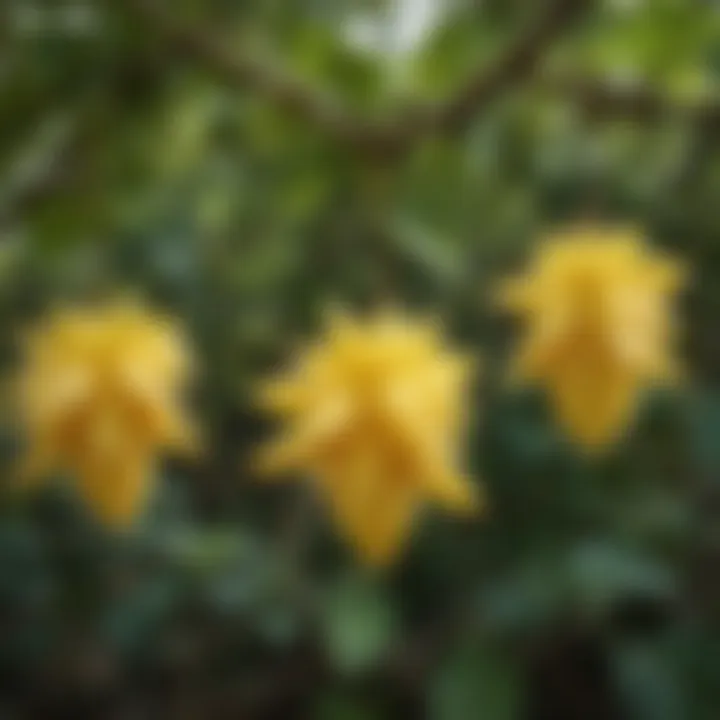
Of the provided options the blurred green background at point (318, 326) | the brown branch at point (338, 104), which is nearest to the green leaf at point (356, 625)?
the blurred green background at point (318, 326)

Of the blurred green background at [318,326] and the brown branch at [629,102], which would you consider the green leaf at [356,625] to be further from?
the brown branch at [629,102]

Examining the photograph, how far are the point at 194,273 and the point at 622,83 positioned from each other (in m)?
0.14

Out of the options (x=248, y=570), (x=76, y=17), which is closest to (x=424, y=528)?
(x=248, y=570)

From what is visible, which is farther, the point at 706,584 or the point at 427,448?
the point at 706,584

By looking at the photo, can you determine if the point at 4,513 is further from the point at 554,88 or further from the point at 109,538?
the point at 554,88

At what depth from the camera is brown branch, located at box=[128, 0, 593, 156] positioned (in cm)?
35

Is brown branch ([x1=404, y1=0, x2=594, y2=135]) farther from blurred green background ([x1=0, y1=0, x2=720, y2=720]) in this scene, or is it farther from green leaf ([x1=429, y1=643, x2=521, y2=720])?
green leaf ([x1=429, y1=643, x2=521, y2=720])

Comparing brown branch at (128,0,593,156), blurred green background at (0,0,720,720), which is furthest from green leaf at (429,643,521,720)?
brown branch at (128,0,593,156)

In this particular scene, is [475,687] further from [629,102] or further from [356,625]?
[629,102]

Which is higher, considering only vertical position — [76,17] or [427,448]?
[76,17]

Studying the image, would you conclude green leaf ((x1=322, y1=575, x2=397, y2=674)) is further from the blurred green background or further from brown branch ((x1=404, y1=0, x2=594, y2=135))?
brown branch ((x1=404, y1=0, x2=594, y2=135))

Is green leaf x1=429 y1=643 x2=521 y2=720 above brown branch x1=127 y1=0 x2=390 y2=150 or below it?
below

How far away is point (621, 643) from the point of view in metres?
0.38

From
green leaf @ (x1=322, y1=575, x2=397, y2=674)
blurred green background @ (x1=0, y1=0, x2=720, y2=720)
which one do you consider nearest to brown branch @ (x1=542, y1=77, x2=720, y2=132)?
blurred green background @ (x1=0, y1=0, x2=720, y2=720)
